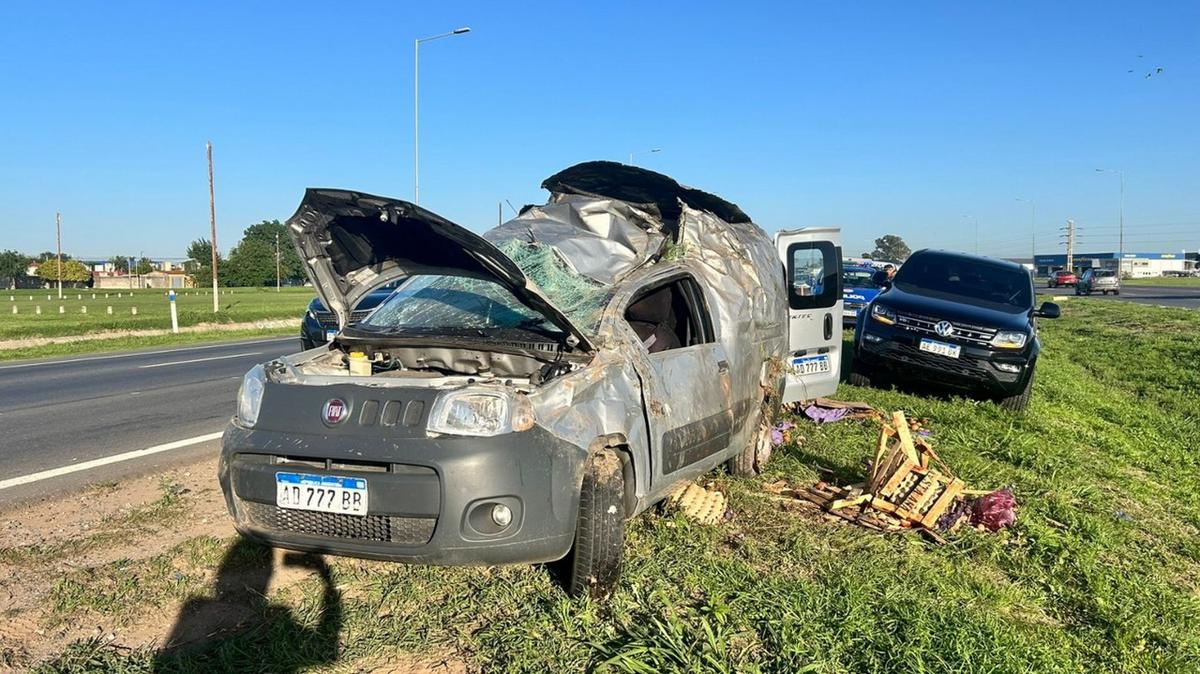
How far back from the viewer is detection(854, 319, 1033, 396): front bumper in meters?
8.22

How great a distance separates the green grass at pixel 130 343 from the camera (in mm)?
→ 17272

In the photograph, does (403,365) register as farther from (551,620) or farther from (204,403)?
(204,403)

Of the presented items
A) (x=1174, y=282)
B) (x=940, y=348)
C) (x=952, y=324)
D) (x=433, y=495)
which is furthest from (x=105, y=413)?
(x=1174, y=282)

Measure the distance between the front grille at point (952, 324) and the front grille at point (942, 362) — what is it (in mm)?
201

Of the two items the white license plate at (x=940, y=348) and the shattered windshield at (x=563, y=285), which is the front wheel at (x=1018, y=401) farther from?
the shattered windshield at (x=563, y=285)

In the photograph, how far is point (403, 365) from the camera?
4.47 m

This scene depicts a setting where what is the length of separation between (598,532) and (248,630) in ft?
4.96

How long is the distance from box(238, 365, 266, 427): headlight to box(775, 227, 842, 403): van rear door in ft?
14.6

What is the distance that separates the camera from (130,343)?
1973 centimetres

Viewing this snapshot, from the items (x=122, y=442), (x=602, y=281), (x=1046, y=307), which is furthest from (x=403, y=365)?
(x=1046, y=307)

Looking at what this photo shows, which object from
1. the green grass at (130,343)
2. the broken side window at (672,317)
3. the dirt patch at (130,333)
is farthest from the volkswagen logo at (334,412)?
the dirt patch at (130,333)

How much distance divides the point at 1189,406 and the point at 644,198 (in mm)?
7388

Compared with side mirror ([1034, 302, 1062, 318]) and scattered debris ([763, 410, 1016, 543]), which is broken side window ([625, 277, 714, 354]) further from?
side mirror ([1034, 302, 1062, 318])

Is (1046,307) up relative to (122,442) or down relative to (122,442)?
up
